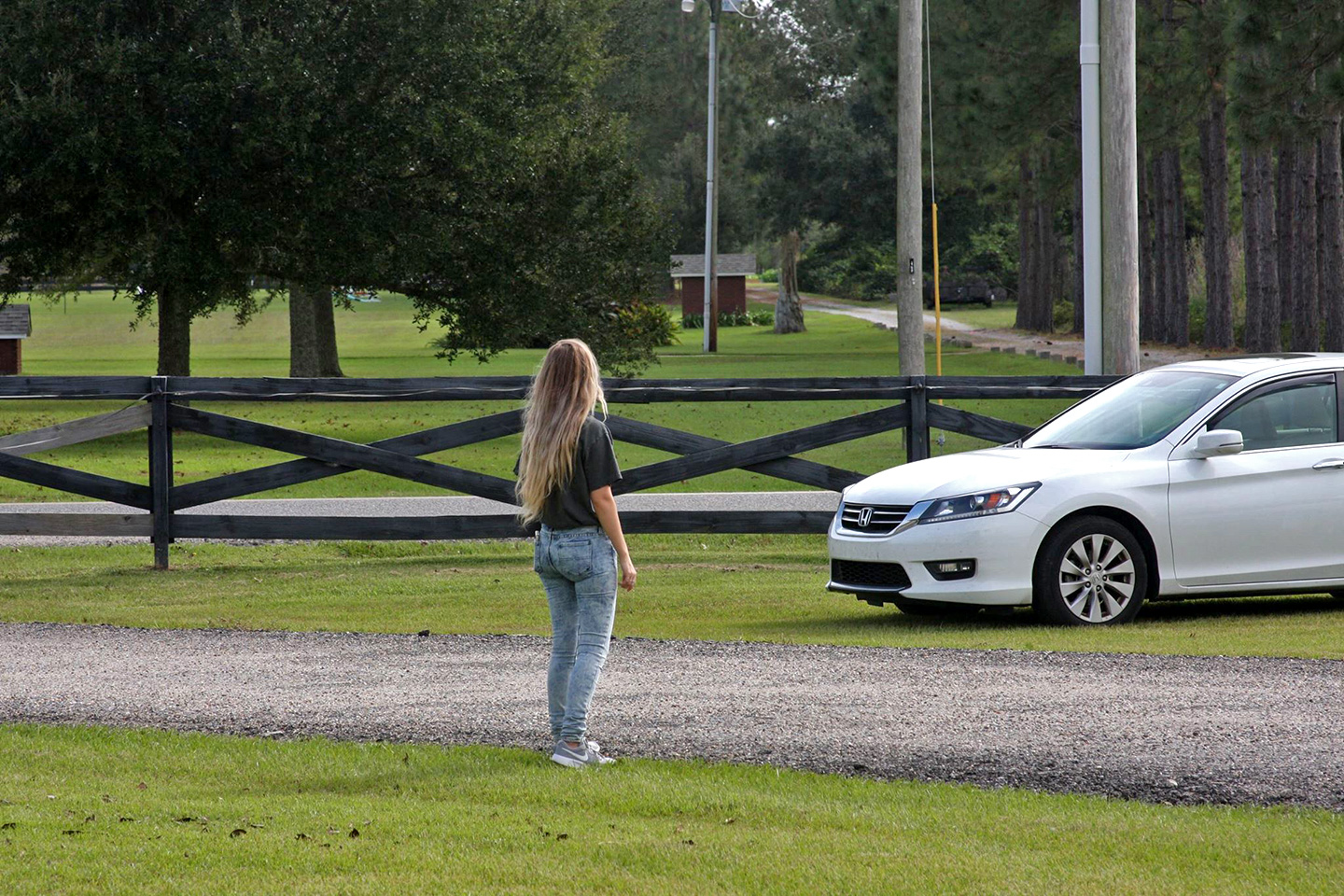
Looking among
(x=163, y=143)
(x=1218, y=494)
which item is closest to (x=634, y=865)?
(x=1218, y=494)

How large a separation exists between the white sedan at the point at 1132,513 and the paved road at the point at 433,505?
5843 millimetres

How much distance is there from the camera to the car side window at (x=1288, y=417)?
9.95 meters

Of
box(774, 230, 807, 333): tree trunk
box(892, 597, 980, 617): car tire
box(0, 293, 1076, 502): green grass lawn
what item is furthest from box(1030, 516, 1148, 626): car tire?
box(774, 230, 807, 333): tree trunk

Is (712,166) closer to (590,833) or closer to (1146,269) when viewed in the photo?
(1146,269)

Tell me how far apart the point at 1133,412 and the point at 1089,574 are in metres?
1.35

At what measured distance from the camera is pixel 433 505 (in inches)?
655

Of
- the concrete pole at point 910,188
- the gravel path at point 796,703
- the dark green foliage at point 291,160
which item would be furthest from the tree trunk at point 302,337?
the gravel path at point 796,703

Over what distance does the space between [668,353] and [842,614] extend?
46.5 metres

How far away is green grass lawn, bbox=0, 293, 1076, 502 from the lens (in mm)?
22016

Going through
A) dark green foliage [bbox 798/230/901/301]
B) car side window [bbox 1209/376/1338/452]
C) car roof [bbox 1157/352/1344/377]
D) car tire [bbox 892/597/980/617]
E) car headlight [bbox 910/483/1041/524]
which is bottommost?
car tire [bbox 892/597/980/617]

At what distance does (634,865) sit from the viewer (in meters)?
4.80

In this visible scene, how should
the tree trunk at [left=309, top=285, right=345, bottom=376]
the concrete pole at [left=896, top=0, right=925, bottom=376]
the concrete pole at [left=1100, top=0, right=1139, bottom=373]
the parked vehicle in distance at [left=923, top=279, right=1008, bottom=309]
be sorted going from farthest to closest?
1. the parked vehicle in distance at [left=923, top=279, right=1008, bottom=309]
2. the tree trunk at [left=309, top=285, right=345, bottom=376]
3. the concrete pole at [left=896, top=0, right=925, bottom=376]
4. the concrete pole at [left=1100, top=0, right=1139, bottom=373]

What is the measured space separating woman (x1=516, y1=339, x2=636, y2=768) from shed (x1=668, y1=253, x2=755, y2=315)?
76995 millimetres

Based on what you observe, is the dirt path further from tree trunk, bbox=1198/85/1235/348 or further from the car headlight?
the car headlight
